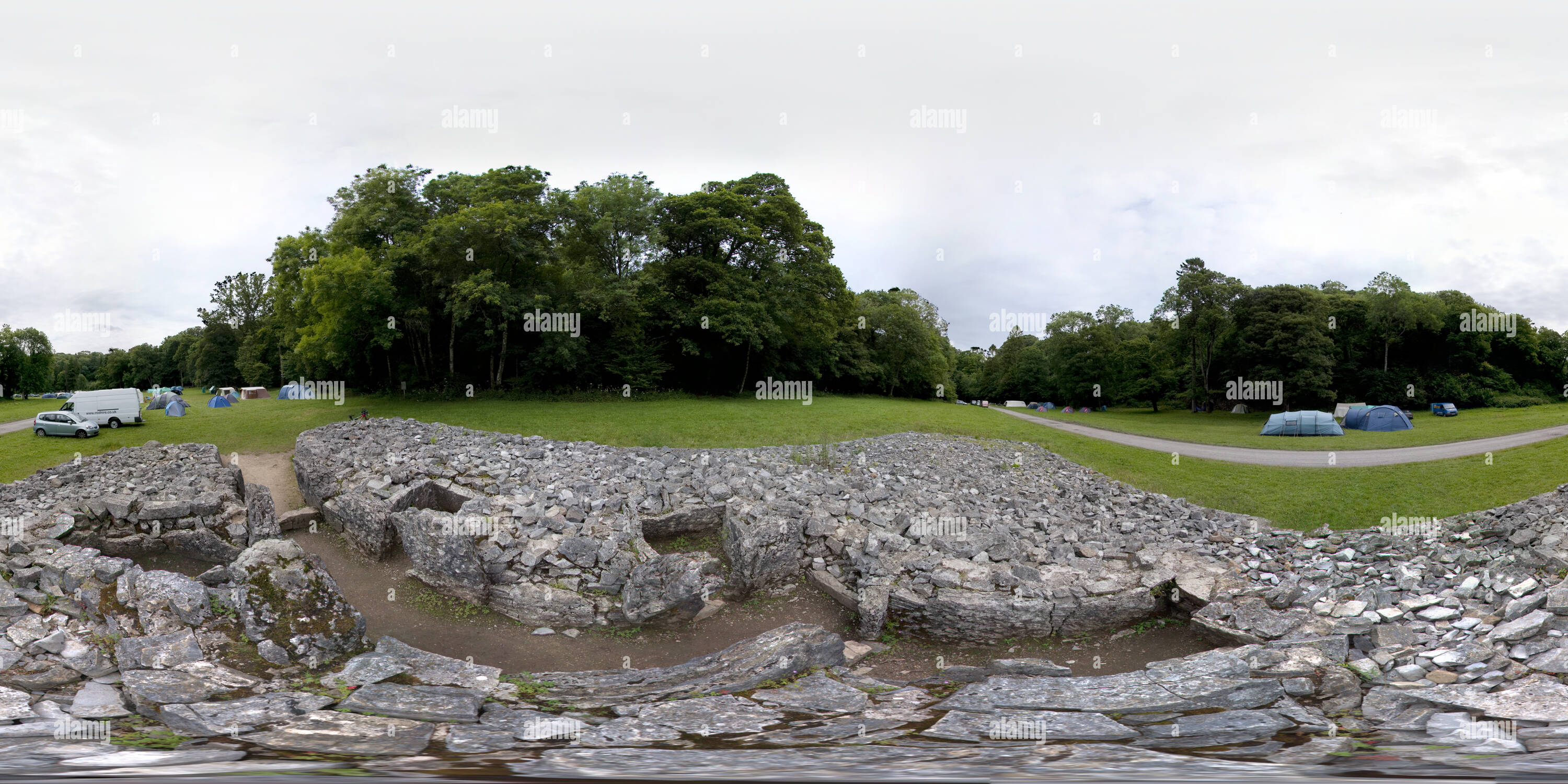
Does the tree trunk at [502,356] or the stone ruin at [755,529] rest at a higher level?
the tree trunk at [502,356]

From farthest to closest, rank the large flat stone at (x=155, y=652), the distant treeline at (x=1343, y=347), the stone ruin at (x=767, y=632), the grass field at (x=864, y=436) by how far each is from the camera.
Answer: the distant treeline at (x=1343, y=347) < the grass field at (x=864, y=436) < the large flat stone at (x=155, y=652) < the stone ruin at (x=767, y=632)

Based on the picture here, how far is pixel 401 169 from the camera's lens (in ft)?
73.9

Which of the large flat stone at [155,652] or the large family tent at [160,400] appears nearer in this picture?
the large flat stone at [155,652]

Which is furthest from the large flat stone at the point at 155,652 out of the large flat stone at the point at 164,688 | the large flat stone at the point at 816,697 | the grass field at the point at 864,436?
the grass field at the point at 864,436

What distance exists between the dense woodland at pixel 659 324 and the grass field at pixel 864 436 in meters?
2.81

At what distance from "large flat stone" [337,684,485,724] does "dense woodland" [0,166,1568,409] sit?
53.3ft

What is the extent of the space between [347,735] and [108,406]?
21927 millimetres

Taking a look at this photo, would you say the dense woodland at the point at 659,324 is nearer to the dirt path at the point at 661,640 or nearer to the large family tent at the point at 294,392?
the large family tent at the point at 294,392

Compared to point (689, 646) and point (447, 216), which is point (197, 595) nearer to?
point (689, 646)

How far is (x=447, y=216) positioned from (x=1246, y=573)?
24.2m

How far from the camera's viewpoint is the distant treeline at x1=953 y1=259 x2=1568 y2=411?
→ 31641mm

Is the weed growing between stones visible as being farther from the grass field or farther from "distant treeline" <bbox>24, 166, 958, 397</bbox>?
"distant treeline" <bbox>24, 166, 958, 397</bbox>

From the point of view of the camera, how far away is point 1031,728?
4871mm

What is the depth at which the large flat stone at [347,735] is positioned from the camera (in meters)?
4.05
